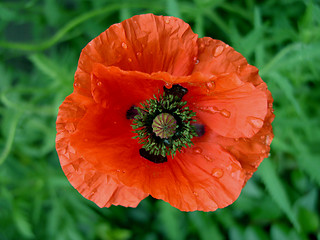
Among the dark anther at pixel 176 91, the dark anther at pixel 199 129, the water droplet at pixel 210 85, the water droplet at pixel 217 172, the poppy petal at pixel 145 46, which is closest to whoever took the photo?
the poppy petal at pixel 145 46

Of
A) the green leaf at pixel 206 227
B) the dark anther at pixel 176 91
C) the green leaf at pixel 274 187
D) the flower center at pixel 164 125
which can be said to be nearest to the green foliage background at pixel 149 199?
the green leaf at pixel 206 227

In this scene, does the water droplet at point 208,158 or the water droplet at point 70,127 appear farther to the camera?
the water droplet at point 208,158

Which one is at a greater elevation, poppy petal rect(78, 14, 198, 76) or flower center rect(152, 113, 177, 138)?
poppy petal rect(78, 14, 198, 76)

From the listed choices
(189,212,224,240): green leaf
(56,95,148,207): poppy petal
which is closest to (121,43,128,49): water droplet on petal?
(56,95,148,207): poppy petal

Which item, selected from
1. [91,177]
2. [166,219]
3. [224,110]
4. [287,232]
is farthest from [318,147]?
[91,177]

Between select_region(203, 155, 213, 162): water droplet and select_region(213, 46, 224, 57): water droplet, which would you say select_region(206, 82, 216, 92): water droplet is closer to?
select_region(213, 46, 224, 57): water droplet

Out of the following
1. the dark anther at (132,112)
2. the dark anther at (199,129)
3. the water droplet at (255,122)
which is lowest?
the dark anther at (199,129)

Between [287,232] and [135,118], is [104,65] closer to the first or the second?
[135,118]

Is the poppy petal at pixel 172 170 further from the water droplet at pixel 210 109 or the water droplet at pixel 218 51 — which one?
the water droplet at pixel 218 51

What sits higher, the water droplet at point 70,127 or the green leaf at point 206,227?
the water droplet at point 70,127
